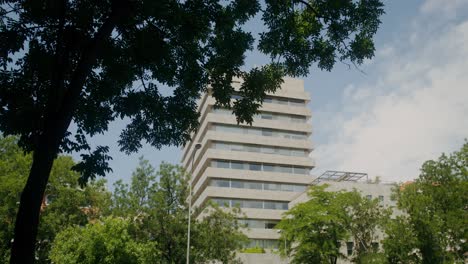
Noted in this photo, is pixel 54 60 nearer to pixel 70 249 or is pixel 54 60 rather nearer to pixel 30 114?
pixel 30 114

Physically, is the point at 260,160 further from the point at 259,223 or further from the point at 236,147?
the point at 259,223

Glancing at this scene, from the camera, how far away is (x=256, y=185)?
70.1m

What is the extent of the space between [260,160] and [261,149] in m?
2.04

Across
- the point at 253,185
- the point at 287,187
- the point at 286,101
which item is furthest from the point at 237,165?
the point at 286,101

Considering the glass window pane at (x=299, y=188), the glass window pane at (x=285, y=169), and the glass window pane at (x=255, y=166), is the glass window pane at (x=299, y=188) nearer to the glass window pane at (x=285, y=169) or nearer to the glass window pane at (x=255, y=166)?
the glass window pane at (x=285, y=169)

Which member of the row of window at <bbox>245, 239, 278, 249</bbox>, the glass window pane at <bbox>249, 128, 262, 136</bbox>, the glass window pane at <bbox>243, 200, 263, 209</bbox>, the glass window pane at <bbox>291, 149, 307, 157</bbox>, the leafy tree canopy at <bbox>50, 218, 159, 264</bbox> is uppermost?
the glass window pane at <bbox>249, 128, 262, 136</bbox>

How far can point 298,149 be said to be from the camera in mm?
74938

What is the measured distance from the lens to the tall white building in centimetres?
6762

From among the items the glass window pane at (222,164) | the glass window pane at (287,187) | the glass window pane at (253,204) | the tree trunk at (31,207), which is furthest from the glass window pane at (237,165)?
the tree trunk at (31,207)

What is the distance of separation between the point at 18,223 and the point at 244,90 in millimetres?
5967

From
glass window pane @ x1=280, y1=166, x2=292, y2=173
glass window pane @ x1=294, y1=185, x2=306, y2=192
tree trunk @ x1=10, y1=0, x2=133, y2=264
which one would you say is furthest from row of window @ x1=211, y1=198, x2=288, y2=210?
tree trunk @ x1=10, y1=0, x2=133, y2=264

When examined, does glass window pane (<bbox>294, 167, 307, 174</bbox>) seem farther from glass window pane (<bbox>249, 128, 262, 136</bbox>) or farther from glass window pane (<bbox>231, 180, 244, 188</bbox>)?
glass window pane (<bbox>231, 180, 244, 188</bbox>)

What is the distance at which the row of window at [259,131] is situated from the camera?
237 ft

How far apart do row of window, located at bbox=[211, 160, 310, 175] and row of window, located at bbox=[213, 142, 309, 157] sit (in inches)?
84.8
